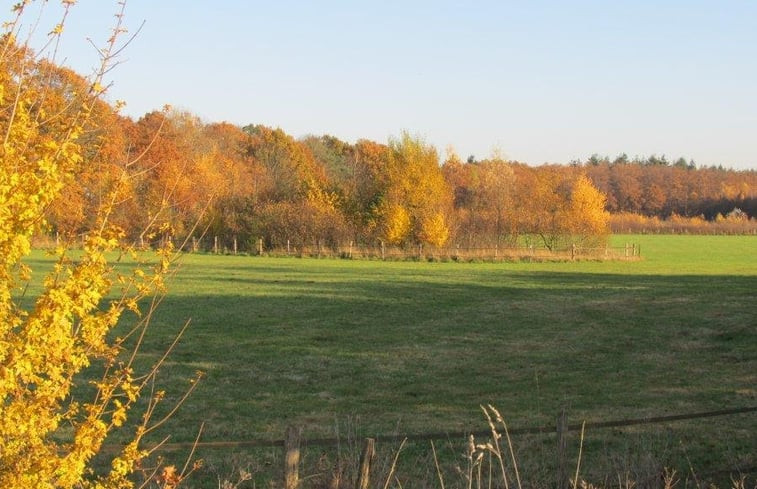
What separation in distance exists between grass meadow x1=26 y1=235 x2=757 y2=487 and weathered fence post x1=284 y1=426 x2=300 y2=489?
4.27 ft

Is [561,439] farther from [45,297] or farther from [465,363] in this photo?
[465,363]

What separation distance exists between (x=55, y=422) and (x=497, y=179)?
238 feet

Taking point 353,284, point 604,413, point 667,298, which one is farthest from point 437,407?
point 353,284

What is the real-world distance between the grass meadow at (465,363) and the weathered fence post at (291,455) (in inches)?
51.2

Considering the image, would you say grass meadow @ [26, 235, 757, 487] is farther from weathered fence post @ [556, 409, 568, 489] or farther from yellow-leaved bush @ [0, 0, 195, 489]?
yellow-leaved bush @ [0, 0, 195, 489]

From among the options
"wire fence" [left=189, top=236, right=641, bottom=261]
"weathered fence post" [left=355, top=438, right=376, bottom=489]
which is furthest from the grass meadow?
"wire fence" [left=189, top=236, right=641, bottom=261]

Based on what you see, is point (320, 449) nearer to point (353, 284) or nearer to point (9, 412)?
point (9, 412)

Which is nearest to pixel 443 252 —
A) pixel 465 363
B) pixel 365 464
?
pixel 465 363

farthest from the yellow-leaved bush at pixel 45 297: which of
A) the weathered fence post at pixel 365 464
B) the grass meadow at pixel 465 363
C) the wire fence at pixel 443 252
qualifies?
the wire fence at pixel 443 252

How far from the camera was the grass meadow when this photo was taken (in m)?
12.3

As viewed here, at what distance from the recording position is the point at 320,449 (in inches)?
468

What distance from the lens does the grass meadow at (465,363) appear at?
12344mm

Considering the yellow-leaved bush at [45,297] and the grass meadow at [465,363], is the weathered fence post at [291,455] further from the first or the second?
the yellow-leaved bush at [45,297]

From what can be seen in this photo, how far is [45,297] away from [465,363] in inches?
665
